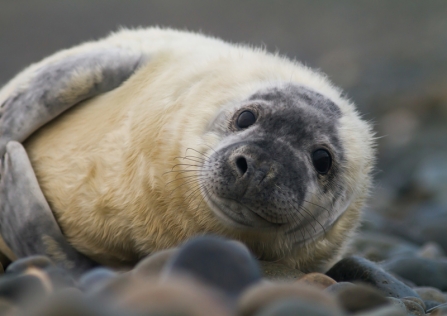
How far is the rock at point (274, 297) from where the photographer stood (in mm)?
2100

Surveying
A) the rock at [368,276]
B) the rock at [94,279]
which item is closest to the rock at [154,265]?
the rock at [94,279]

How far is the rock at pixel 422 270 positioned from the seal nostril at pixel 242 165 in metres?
1.81

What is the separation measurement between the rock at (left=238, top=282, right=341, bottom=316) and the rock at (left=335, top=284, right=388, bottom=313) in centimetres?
41

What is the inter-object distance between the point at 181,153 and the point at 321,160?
71 cm

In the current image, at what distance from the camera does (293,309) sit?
6.38 feet

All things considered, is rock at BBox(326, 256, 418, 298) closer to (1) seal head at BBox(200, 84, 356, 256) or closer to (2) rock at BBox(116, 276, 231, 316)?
(1) seal head at BBox(200, 84, 356, 256)

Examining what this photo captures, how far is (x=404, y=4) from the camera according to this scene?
1784 centimetres

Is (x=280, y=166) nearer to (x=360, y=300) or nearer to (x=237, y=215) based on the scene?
(x=237, y=215)

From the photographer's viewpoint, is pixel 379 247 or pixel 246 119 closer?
pixel 246 119

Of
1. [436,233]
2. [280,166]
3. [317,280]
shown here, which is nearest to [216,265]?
[317,280]

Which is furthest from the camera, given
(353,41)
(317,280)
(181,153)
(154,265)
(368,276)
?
(353,41)

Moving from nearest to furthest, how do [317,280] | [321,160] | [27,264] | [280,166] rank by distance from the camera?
1. [27,264]
2. [317,280]
3. [280,166]
4. [321,160]

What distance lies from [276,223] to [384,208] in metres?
6.07

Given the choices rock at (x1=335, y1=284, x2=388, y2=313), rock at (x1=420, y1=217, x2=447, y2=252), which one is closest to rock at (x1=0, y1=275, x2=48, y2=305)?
rock at (x1=335, y1=284, x2=388, y2=313)
